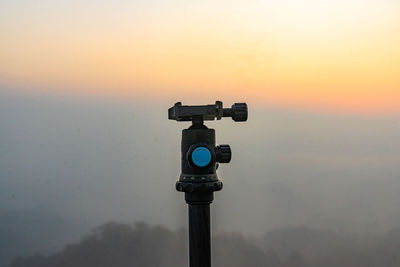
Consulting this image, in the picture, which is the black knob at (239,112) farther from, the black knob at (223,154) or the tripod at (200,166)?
the black knob at (223,154)

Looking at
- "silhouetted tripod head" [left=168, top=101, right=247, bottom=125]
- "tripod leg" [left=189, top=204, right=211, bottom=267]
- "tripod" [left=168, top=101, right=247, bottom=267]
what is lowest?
"tripod leg" [left=189, top=204, right=211, bottom=267]

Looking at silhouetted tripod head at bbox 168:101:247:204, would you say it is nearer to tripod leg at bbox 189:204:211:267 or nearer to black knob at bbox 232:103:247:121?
black knob at bbox 232:103:247:121

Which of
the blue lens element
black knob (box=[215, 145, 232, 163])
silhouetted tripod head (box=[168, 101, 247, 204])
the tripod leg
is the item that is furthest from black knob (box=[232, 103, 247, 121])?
the tripod leg

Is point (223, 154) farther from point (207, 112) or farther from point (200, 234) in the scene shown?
point (200, 234)

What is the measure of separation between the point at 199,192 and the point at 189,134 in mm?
579

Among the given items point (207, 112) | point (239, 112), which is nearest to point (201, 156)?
point (207, 112)

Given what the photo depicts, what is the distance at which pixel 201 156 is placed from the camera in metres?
4.08

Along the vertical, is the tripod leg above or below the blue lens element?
below

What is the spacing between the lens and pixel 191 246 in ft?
14.6

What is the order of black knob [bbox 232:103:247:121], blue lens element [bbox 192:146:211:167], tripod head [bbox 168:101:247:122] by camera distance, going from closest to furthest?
Result: blue lens element [bbox 192:146:211:167]
tripod head [bbox 168:101:247:122]
black knob [bbox 232:103:247:121]

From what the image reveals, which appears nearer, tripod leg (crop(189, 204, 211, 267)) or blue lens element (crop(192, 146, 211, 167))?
blue lens element (crop(192, 146, 211, 167))

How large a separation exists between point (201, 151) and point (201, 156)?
49 mm

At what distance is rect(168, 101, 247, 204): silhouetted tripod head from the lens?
161 inches

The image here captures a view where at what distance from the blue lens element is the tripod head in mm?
380
